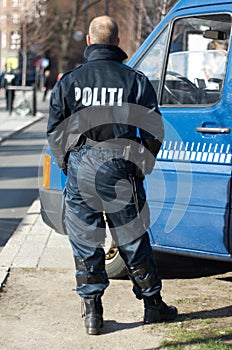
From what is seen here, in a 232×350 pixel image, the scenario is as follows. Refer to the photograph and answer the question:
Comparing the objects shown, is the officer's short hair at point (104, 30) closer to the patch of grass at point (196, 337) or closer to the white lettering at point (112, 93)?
the white lettering at point (112, 93)

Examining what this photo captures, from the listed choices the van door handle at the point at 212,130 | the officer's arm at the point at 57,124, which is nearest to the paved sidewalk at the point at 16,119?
the van door handle at the point at 212,130

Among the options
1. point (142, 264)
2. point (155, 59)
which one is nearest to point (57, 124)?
point (142, 264)

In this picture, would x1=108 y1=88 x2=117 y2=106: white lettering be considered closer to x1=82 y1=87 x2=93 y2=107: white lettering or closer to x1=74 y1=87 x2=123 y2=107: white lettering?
x1=74 y1=87 x2=123 y2=107: white lettering

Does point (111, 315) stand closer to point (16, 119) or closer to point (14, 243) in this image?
point (14, 243)

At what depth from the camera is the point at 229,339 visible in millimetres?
4785

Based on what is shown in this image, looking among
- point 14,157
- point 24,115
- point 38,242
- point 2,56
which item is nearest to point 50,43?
point 2,56

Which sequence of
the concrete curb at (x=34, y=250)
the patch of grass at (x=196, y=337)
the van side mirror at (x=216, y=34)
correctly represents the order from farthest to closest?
the concrete curb at (x=34, y=250)
the van side mirror at (x=216, y=34)
the patch of grass at (x=196, y=337)

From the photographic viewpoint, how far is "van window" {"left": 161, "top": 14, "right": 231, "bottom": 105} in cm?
573

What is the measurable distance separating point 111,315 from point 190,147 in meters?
1.31

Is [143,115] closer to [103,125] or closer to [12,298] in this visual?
[103,125]

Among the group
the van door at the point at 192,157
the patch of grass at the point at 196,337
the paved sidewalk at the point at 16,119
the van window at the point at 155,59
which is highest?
the van window at the point at 155,59

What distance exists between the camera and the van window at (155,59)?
6.00m

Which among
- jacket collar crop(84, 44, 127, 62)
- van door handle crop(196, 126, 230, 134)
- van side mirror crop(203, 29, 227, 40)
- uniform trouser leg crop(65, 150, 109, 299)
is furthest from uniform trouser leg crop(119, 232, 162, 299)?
van side mirror crop(203, 29, 227, 40)

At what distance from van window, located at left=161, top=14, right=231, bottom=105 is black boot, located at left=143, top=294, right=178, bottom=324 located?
1506 millimetres
